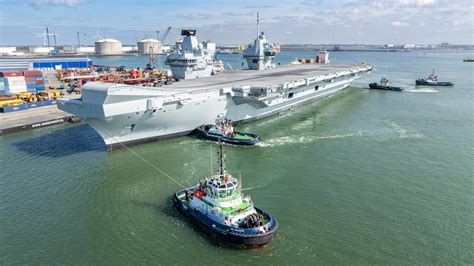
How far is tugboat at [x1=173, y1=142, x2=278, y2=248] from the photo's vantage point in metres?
14.6

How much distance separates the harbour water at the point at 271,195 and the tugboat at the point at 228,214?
546 mm

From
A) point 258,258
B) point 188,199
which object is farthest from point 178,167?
point 258,258

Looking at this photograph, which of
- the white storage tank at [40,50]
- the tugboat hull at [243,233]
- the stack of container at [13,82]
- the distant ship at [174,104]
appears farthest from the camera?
the white storage tank at [40,50]

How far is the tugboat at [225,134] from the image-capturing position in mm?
28234

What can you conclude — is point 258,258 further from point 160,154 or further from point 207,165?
A: point 160,154

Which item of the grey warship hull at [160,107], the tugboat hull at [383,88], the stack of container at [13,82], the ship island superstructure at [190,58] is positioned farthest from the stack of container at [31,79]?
the tugboat hull at [383,88]

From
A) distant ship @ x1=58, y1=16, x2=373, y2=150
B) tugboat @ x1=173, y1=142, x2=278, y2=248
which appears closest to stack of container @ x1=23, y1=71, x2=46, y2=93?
distant ship @ x1=58, y1=16, x2=373, y2=150

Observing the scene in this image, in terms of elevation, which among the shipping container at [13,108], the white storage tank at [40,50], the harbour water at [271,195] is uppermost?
the white storage tank at [40,50]

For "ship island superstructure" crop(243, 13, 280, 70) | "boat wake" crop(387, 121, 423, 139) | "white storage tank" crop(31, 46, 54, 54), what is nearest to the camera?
"boat wake" crop(387, 121, 423, 139)

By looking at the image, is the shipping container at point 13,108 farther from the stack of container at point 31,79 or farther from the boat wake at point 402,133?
the boat wake at point 402,133

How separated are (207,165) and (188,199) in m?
6.99

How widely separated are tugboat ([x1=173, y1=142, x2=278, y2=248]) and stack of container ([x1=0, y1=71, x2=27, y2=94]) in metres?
38.8

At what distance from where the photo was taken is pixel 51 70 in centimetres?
8856

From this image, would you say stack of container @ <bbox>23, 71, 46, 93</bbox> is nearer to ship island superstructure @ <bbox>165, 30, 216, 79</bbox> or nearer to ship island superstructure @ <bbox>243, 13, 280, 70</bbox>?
ship island superstructure @ <bbox>165, 30, 216, 79</bbox>
